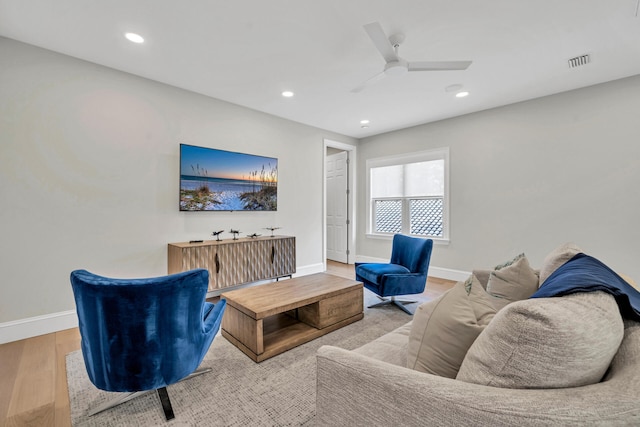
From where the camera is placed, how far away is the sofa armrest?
589mm

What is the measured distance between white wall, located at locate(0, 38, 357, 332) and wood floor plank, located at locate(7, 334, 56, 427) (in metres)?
0.50

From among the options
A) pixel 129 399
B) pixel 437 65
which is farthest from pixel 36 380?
pixel 437 65

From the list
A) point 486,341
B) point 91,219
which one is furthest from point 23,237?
point 486,341

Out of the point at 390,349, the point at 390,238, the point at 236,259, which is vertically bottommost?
the point at 390,349

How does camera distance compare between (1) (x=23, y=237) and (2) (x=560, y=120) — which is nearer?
(1) (x=23, y=237)

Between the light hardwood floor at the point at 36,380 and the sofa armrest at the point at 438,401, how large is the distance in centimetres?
164

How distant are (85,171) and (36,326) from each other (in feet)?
5.02

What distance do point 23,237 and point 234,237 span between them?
204 cm

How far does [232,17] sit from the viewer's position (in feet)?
7.42

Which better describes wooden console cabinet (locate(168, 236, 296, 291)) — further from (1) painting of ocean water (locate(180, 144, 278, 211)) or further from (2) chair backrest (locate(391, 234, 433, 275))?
(2) chair backrest (locate(391, 234, 433, 275))

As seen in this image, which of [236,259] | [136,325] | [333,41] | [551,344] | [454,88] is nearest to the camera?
[551,344]

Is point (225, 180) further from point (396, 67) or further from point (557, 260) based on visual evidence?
point (557, 260)

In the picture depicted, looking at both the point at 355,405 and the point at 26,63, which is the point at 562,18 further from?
the point at 26,63

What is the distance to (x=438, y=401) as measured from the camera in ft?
2.43
